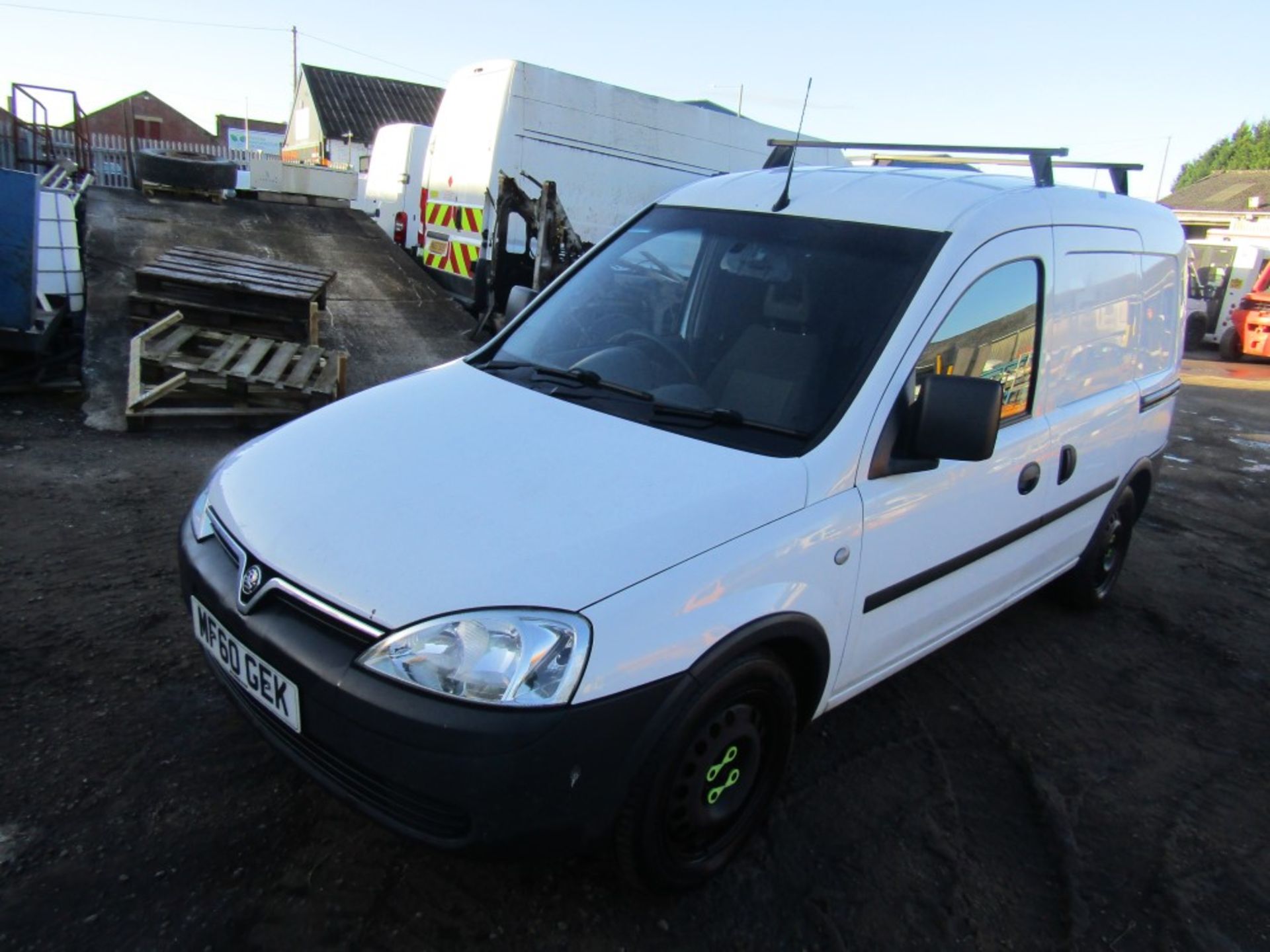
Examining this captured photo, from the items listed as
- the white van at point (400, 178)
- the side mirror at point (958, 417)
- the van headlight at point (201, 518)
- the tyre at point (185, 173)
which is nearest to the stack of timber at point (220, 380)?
the van headlight at point (201, 518)

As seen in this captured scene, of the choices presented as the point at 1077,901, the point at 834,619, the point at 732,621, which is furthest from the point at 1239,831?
the point at 732,621

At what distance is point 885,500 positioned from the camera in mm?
2523

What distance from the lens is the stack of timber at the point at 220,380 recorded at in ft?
19.2

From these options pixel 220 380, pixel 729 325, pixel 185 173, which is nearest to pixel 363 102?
pixel 185 173

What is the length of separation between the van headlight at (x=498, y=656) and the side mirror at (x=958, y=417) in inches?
46.7

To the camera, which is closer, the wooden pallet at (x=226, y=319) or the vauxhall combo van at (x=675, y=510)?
the vauxhall combo van at (x=675, y=510)

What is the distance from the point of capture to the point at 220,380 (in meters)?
6.12

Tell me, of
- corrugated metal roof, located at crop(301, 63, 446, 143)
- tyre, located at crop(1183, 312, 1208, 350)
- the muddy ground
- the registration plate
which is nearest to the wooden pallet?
the muddy ground

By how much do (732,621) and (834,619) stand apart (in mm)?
498

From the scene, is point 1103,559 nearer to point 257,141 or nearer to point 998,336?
point 998,336

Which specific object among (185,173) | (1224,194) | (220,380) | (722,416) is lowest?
(220,380)

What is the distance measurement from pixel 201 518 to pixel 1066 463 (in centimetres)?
309

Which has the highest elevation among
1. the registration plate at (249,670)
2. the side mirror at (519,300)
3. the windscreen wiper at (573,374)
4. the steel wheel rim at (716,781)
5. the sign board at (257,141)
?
the sign board at (257,141)

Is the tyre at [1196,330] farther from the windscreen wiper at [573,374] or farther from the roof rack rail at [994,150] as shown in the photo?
the windscreen wiper at [573,374]
